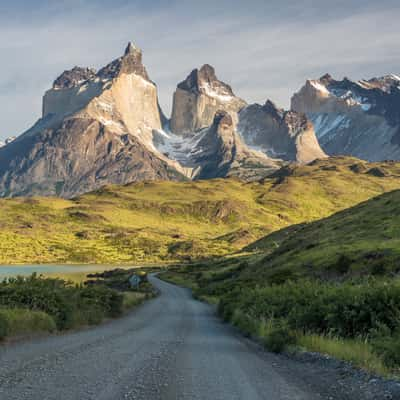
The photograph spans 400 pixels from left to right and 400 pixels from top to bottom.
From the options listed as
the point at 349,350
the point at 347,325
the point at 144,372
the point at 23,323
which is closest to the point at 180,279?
the point at 23,323

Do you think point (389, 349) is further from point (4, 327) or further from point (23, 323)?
point (23, 323)

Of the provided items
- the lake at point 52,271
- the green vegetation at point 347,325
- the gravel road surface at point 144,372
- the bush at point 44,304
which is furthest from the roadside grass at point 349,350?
the lake at point 52,271

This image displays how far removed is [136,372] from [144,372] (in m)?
0.23

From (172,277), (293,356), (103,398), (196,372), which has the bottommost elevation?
(172,277)

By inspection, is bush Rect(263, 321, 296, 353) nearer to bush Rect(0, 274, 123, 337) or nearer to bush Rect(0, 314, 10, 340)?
bush Rect(0, 274, 123, 337)

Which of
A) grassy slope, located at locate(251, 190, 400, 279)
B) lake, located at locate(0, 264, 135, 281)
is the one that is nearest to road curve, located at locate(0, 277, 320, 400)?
grassy slope, located at locate(251, 190, 400, 279)

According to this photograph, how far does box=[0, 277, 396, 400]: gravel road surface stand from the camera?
11.3 m

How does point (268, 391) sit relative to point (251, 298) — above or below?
above

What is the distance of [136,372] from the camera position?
46.2ft

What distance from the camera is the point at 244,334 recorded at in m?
29.6

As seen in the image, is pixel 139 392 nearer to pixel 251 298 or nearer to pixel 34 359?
pixel 34 359

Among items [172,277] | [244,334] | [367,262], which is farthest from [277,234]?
[244,334]

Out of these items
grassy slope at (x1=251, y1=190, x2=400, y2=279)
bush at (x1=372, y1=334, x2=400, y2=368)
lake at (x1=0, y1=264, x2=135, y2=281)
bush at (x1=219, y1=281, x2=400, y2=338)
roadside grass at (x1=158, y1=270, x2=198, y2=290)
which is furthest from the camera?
lake at (x1=0, y1=264, x2=135, y2=281)

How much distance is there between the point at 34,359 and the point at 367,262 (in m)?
34.2
